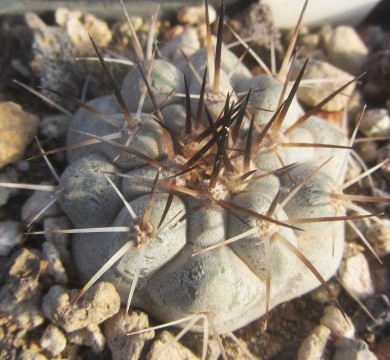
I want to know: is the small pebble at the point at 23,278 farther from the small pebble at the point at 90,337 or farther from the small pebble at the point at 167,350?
the small pebble at the point at 167,350

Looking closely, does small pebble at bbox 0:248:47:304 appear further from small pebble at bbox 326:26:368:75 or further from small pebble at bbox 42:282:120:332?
small pebble at bbox 326:26:368:75

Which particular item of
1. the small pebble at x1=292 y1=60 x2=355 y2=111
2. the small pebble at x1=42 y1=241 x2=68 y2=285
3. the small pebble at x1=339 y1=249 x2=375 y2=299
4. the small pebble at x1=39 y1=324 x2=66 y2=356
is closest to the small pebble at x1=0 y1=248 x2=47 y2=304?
the small pebble at x1=42 y1=241 x2=68 y2=285

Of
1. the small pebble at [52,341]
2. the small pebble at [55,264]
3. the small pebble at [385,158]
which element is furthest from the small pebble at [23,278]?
the small pebble at [385,158]

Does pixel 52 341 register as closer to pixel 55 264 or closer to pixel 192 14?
pixel 55 264

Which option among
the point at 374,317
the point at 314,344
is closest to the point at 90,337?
the point at 314,344

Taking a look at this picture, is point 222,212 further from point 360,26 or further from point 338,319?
point 360,26

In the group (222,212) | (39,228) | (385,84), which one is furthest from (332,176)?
(39,228)
